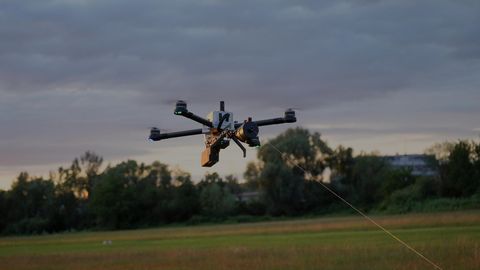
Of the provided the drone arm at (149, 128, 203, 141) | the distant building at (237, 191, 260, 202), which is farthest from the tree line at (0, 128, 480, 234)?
the drone arm at (149, 128, 203, 141)

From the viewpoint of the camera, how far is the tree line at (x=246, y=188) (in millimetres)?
100500

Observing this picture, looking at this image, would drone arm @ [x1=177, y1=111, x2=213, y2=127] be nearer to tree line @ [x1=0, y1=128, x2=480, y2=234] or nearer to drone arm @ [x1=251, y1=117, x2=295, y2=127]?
drone arm @ [x1=251, y1=117, x2=295, y2=127]

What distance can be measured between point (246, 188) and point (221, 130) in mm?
115075

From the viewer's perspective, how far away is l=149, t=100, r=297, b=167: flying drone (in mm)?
8008

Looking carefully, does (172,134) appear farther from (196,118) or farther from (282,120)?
(282,120)

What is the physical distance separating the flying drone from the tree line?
83346mm

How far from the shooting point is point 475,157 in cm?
10194

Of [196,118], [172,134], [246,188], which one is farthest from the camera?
[246,188]

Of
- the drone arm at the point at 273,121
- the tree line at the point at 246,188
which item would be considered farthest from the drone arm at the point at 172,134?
the tree line at the point at 246,188

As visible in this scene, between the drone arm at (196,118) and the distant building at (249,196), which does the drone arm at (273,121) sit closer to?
the drone arm at (196,118)

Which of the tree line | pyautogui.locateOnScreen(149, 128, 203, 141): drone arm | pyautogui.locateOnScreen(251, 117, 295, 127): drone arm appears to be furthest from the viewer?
the tree line

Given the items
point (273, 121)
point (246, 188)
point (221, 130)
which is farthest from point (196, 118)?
point (246, 188)

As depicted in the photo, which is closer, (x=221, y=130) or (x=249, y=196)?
(x=221, y=130)

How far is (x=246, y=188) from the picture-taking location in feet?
404
